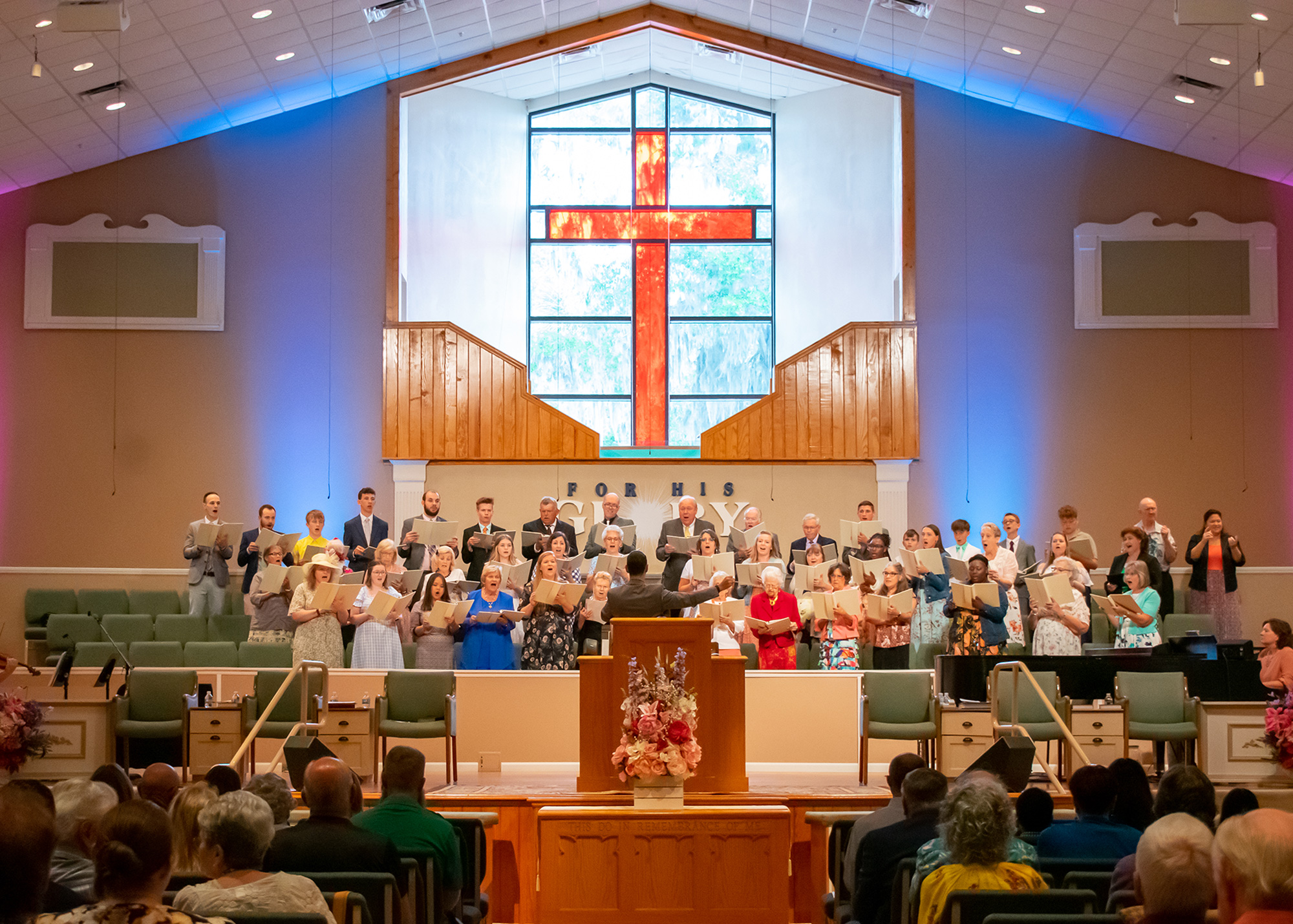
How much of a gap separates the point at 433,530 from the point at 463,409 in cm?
264

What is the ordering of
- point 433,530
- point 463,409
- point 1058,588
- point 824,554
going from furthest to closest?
point 463,409
point 433,530
point 824,554
point 1058,588

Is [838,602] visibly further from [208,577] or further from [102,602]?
[102,602]

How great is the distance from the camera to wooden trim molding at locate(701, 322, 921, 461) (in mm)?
12664

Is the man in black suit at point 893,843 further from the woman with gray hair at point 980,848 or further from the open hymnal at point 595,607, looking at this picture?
the open hymnal at point 595,607

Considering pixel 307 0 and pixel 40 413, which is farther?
pixel 40 413

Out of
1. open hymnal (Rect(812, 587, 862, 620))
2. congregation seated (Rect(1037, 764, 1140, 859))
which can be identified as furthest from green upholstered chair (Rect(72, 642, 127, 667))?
congregation seated (Rect(1037, 764, 1140, 859))

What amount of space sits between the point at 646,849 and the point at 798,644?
357cm

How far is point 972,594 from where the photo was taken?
8.41 meters

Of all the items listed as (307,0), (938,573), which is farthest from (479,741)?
(307,0)

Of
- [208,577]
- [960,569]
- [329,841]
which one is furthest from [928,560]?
[329,841]

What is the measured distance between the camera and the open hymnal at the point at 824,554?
388 inches

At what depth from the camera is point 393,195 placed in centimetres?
1299

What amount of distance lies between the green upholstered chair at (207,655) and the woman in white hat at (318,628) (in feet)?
2.40

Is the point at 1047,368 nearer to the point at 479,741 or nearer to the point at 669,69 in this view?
the point at 669,69
